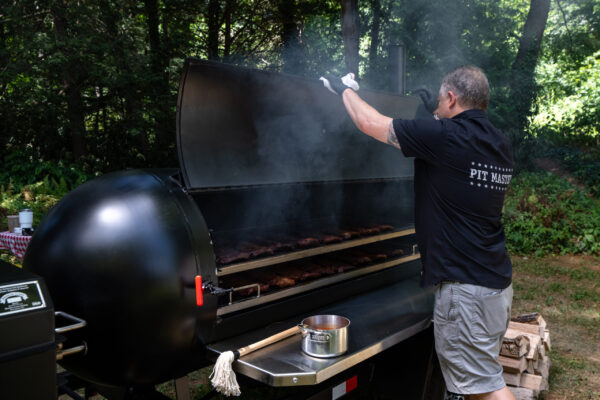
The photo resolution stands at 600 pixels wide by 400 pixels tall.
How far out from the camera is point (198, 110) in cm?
251

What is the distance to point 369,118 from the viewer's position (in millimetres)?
2504

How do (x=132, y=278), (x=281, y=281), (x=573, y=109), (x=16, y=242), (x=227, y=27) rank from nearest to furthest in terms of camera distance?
1. (x=132, y=278)
2. (x=281, y=281)
3. (x=16, y=242)
4. (x=227, y=27)
5. (x=573, y=109)

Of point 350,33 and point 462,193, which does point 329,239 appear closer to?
point 462,193

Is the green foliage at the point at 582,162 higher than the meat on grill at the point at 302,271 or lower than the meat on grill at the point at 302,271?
higher

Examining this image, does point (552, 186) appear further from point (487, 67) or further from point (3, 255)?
point (3, 255)

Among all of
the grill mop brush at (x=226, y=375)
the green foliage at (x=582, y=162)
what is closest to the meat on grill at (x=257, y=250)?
the grill mop brush at (x=226, y=375)

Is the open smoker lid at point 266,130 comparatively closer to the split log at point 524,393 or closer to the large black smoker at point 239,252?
the large black smoker at point 239,252

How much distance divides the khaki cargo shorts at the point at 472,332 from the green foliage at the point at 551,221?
6.56m

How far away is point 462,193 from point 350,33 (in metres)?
7.80

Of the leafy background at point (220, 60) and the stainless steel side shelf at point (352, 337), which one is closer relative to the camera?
the stainless steel side shelf at point (352, 337)

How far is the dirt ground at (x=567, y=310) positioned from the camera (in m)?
3.92

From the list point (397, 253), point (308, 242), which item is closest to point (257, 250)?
point (308, 242)

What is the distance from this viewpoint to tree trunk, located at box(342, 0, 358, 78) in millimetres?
9344

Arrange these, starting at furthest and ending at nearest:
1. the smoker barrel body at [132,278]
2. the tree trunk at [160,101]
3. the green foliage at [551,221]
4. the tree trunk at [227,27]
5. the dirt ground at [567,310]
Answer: the tree trunk at [227,27], the tree trunk at [160,101], the green foliage at [551,221], the dirt ground at [567,310], the smoker barrel body at [132,278]
